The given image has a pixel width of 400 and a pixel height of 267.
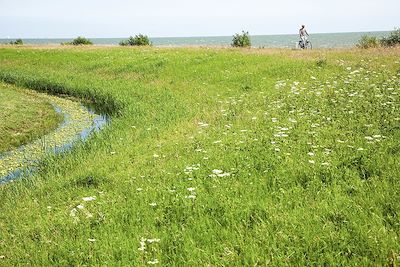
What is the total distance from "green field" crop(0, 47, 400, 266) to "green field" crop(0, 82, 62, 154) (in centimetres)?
464

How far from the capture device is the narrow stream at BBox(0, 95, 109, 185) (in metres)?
13.0

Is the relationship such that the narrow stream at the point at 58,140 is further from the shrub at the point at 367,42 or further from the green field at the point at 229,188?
the shrub at the point at 367,42

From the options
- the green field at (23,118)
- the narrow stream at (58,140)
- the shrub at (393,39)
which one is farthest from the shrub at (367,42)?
the green field at (23,118)

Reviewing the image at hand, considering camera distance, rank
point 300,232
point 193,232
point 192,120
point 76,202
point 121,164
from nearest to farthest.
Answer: point 300,232
point 193,232
point 76,202
point 121,164
point 192,120

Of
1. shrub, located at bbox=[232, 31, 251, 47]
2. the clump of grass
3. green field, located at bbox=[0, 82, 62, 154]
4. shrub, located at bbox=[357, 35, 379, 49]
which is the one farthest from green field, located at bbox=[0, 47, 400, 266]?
shrub, located at bbox=[232, 31, 251, 47]

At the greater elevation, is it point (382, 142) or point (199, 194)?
point (382, 142)

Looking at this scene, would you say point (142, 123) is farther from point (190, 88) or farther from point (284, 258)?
point (284, 258)

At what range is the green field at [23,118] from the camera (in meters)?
17.1

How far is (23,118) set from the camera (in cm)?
2033

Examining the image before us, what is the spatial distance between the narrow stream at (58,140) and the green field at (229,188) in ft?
3.83

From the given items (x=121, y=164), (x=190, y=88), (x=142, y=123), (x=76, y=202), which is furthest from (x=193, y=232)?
(x=190, y=88)

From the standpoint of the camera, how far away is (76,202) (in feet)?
27.0

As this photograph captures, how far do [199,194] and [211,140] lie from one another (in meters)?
4.04

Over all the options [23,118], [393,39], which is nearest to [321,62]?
[393,39]
